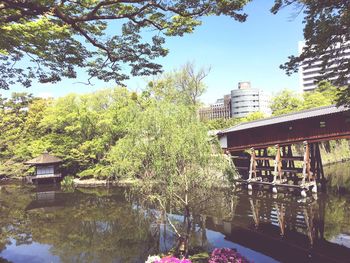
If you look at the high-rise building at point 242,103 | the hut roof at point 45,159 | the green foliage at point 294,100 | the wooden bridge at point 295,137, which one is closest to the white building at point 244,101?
the high-rise building at point 242,103

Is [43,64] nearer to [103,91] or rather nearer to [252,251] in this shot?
[252,251]

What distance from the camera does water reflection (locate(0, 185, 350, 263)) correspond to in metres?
12.8

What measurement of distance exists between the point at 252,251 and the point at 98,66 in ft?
29.5

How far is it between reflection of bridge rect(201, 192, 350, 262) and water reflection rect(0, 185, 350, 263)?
0.09 feet

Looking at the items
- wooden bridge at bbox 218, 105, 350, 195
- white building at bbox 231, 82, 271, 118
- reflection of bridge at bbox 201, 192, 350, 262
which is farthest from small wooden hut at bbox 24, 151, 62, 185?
white building at bbox 231, 82, 271, 118

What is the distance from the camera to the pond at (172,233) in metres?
12.8

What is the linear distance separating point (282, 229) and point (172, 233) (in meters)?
5.20

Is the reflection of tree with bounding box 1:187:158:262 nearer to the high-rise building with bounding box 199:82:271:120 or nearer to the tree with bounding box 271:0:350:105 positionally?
the tree with bounding box 271:0:350:105

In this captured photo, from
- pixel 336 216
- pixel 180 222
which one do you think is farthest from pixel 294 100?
pixel 180 222

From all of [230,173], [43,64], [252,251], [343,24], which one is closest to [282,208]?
[252,251]

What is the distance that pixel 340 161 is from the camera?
139 feet

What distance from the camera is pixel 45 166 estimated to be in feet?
113

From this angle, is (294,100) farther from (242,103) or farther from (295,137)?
(242,103)

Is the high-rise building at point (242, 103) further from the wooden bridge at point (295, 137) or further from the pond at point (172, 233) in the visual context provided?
the pond at point (172, 233)
